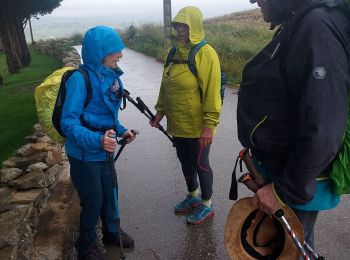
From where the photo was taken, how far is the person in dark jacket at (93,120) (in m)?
2.61

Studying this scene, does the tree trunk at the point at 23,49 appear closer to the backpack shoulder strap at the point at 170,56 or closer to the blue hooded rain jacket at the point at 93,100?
the backpack shoulder strap at the point at 170,56

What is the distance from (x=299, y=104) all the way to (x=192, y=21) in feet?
6.34

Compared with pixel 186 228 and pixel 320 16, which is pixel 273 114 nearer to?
pixel 320 16

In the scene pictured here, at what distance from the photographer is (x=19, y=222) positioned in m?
3.02

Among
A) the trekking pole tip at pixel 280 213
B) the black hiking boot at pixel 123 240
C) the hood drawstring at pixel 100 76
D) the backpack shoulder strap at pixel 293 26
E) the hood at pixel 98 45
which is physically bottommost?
the black hiking boot at pixel 123 240

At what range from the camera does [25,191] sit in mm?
3627

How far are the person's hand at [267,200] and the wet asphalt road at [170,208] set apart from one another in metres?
1.55

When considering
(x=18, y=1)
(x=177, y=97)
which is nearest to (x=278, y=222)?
(x=177, y=97)

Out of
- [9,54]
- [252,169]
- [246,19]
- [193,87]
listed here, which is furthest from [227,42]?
[246,19]

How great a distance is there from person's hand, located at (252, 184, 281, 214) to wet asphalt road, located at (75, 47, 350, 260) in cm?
155

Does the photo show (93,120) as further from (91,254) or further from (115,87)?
(91,254)

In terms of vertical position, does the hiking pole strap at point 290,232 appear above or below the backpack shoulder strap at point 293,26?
below

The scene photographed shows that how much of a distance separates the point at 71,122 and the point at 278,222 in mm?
1460

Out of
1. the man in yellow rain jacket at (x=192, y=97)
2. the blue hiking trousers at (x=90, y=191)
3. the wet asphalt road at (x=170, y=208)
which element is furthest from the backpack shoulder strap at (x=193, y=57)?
the wet asphalt road at (x=170, y=208)
